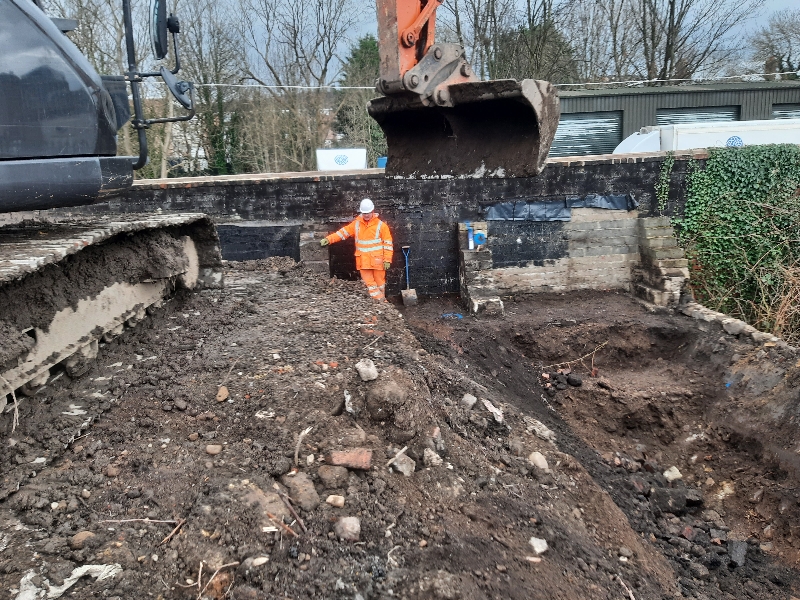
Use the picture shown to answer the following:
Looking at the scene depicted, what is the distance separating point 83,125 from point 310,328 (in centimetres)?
231

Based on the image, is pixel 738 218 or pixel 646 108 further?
pixel 646 108

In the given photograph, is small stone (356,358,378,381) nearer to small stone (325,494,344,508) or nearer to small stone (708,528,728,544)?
small stone (325,494,344,508)

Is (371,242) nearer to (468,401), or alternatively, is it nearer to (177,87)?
(468,401)

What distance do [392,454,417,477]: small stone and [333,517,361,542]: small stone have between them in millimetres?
567

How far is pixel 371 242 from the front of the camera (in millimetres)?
9242

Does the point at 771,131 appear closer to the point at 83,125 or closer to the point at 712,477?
the point at 712,477

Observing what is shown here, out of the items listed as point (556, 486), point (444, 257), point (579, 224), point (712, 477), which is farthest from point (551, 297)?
point (556, 486)

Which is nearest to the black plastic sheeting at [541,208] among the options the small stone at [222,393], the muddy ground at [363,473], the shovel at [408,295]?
the shovel at [408,295]

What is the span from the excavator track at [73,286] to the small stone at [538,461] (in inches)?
122

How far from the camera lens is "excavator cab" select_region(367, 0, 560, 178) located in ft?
12.1

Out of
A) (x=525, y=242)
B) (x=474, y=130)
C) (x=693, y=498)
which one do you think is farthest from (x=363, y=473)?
(x=525, y=242)

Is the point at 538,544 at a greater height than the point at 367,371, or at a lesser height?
lesser

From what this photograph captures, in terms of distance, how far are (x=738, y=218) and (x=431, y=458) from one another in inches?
373

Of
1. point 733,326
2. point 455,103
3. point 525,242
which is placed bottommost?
point 733,326
